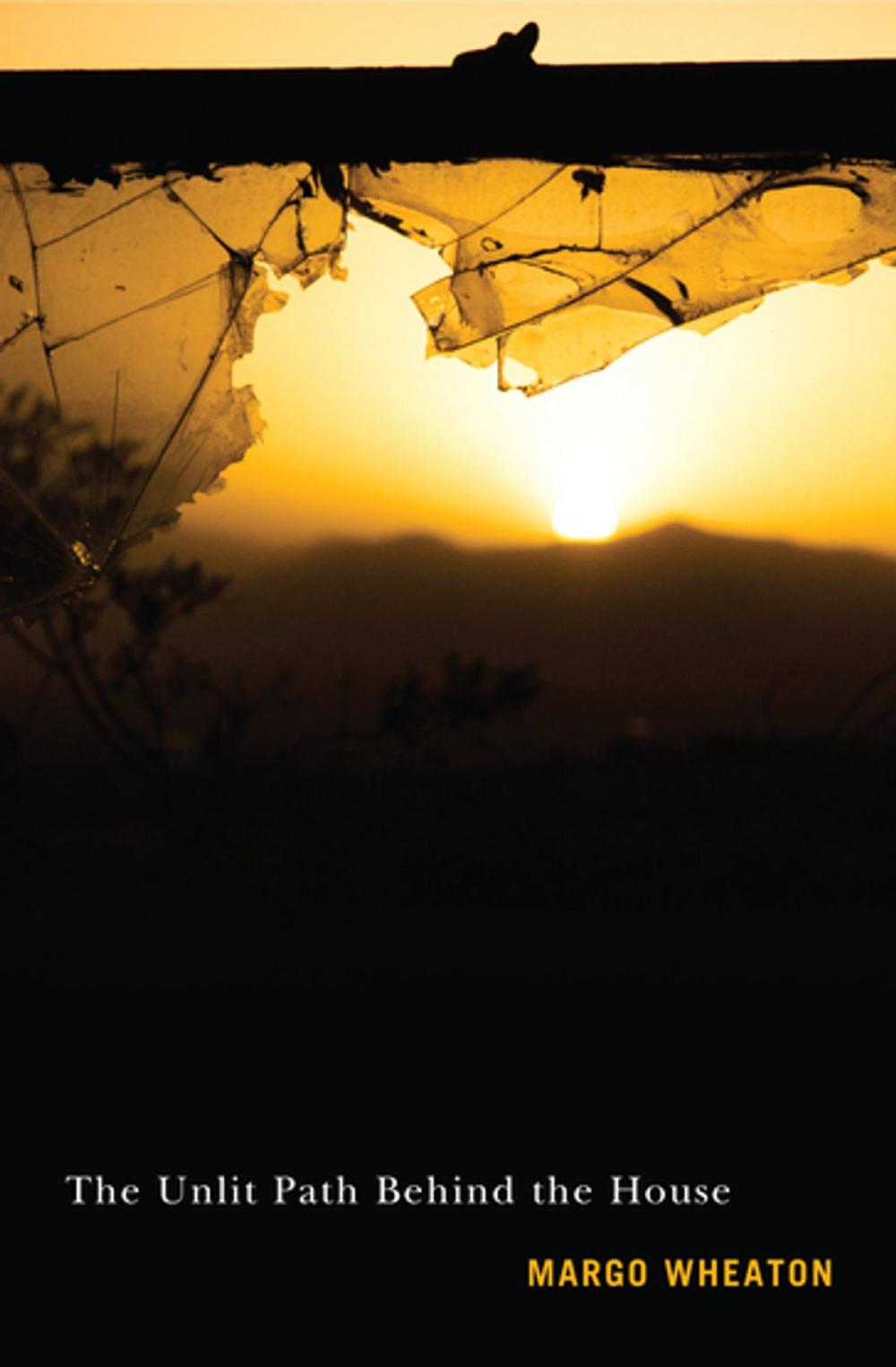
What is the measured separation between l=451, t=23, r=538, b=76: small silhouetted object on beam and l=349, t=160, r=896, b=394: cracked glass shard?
0.42ft

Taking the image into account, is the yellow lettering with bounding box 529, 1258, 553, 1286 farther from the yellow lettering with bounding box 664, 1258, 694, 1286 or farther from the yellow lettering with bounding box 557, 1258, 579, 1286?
the yellow lettering with bounding box 664, 1258, 694, 1286

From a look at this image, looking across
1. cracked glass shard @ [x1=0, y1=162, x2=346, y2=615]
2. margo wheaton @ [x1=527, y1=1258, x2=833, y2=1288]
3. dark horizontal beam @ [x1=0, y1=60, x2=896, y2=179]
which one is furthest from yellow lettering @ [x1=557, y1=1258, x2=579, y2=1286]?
dark horizontal beam @ [x1=0, y1=60, x2=896, y2=179]

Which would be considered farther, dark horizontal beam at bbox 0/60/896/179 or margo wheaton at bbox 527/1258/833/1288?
margo wheaton at bbox 527/1258/833/1288

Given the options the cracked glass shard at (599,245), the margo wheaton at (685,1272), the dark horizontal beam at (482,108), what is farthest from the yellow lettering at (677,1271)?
the dark horizontal beam at (482,108)

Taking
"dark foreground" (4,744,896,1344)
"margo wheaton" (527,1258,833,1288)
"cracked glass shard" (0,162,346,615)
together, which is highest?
"cracked glass shard" (0,162,346,615)

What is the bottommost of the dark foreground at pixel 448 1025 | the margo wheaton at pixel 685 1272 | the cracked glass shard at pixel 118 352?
the margo wheaton at pixel 685 1272

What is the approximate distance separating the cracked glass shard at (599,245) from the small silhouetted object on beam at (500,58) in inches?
5.0

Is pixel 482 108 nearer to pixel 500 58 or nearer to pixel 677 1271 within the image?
pixel 500 58

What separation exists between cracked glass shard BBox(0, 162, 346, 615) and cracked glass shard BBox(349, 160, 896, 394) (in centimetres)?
12

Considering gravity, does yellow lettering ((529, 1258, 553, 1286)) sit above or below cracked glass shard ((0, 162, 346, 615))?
below

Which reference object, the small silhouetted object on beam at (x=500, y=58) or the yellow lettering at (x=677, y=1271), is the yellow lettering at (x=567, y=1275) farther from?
the small silhouetted object on beam at (x=500, y=58)

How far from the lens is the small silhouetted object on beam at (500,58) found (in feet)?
2.97

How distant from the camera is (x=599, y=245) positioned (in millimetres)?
1095

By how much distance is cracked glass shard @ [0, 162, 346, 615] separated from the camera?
1.11m
